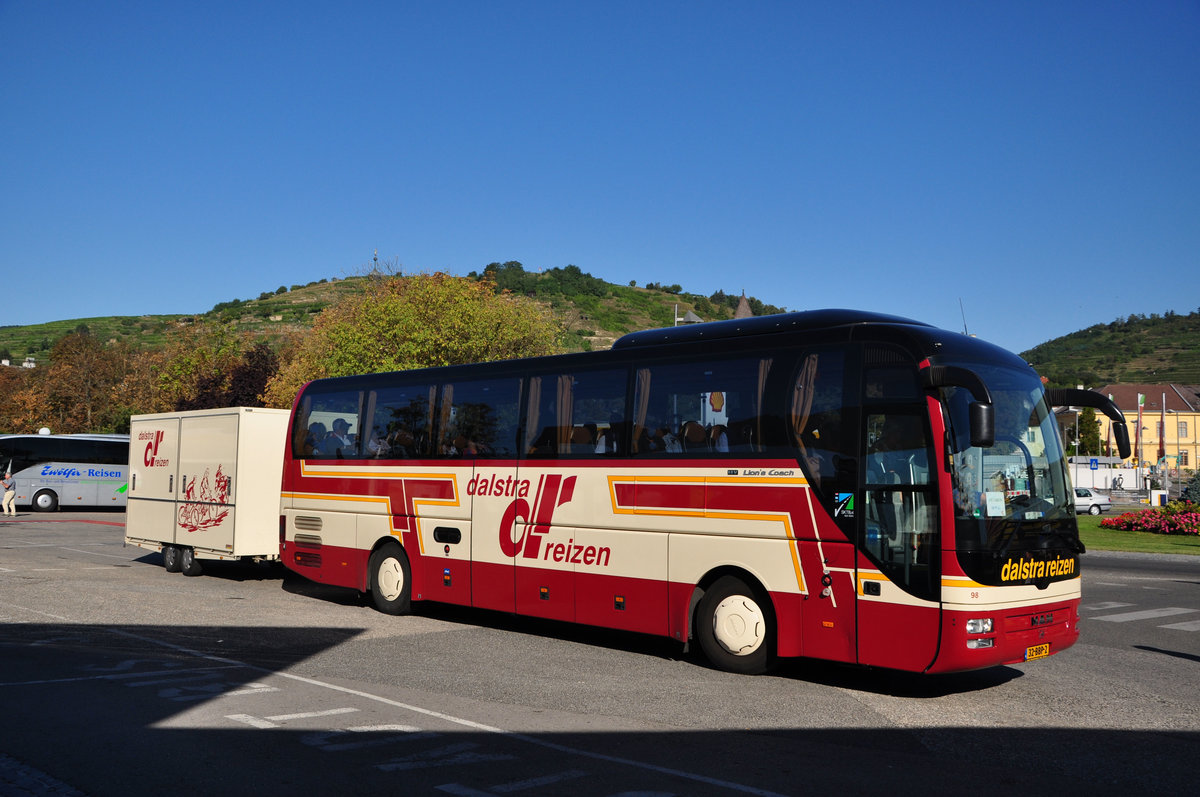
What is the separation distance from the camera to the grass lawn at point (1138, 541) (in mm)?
27312

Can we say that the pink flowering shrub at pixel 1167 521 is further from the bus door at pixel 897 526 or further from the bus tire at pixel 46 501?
the bus tire at pixel 46 501

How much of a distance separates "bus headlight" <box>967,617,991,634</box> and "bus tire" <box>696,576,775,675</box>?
1948 mm

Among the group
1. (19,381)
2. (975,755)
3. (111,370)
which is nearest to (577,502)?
(975,755)

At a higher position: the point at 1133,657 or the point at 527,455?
the point at 527,455

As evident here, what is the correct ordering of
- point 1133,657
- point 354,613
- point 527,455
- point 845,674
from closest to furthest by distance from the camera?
1. point 845,674
2. point 1133,657
3. point 527,455
4. point 354,613

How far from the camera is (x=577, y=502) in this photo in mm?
11469

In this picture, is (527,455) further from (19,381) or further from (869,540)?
(19,381)


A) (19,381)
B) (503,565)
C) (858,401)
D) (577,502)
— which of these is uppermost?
(19,381)

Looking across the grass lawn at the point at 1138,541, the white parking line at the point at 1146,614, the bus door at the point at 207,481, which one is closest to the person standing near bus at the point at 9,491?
the bus door at the point at 207,481

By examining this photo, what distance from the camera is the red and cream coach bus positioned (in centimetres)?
845

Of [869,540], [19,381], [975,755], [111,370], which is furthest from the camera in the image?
[19,381]

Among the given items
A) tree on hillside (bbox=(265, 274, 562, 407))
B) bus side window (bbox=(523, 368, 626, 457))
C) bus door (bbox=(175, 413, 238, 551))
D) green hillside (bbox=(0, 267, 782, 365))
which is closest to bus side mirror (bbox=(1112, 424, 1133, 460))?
bus side window (bbox=(523, 368, 626, 457))

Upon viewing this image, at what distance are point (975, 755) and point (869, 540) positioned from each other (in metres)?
2.23

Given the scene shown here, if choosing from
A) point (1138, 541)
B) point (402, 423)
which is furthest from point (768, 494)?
point (1138, 541)
